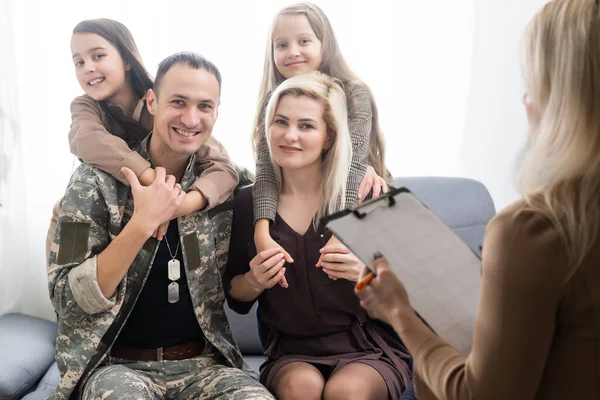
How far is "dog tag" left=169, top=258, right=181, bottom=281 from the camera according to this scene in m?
1.76

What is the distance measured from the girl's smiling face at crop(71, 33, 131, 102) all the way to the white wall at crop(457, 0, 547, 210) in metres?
1.51

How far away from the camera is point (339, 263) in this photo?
1726 millimetres

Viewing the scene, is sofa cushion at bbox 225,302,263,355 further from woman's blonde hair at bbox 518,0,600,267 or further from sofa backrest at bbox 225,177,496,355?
woman's blonde hair at bbox 518,0,600,267

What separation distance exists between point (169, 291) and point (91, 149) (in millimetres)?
392

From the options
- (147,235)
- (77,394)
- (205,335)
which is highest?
(147,235)

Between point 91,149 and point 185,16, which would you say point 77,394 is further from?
Result: point 185,16

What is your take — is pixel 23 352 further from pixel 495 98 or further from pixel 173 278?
pixel 495 98

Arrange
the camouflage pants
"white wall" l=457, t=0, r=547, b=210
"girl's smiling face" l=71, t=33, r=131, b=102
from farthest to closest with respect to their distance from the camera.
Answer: "white wall" l=457, t=0, r=547, b=210 → "girl's smiling face" l=71, t=33, r=131, b=102 → the camouflage pants

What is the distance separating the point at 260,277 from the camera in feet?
5.70

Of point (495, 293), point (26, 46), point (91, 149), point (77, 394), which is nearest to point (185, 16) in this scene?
point (26, 46)

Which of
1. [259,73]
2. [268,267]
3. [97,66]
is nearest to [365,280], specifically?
[268,267]

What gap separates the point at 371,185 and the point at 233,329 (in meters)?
0.75

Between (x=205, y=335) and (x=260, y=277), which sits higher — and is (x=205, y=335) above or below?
below

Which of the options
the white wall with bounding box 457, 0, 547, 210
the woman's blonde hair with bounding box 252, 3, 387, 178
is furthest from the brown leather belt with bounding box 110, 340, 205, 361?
the white wall with bounding box 457, 0, 547, 210
